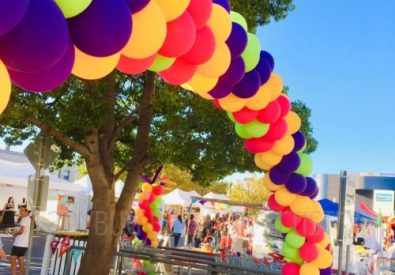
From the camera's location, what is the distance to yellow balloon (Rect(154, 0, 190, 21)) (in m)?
3.35

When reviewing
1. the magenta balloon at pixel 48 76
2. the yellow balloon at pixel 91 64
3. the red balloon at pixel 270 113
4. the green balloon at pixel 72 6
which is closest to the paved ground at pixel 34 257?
the red balloon at pixel 270 113

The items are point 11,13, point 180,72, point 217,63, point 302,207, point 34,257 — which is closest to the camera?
point 11,13

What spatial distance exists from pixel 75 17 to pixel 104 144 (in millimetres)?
7015

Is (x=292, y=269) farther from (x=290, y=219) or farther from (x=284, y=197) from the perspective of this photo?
(x=284, y=197)

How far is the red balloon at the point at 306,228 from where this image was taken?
21.1 ft

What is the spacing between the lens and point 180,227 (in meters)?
22.2

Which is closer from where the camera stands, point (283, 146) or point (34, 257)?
point (283, 146)

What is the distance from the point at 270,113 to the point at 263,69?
605mm

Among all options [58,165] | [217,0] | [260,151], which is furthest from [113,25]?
[58,165]

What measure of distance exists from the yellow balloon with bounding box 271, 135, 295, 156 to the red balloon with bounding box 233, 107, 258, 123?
26.7 inches

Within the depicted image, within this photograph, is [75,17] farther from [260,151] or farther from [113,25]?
[260,151]

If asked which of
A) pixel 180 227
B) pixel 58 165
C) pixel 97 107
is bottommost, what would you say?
pixel 180 227

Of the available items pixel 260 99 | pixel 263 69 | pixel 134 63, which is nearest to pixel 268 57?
pixel 263 69

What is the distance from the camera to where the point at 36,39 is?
2.33 metres
